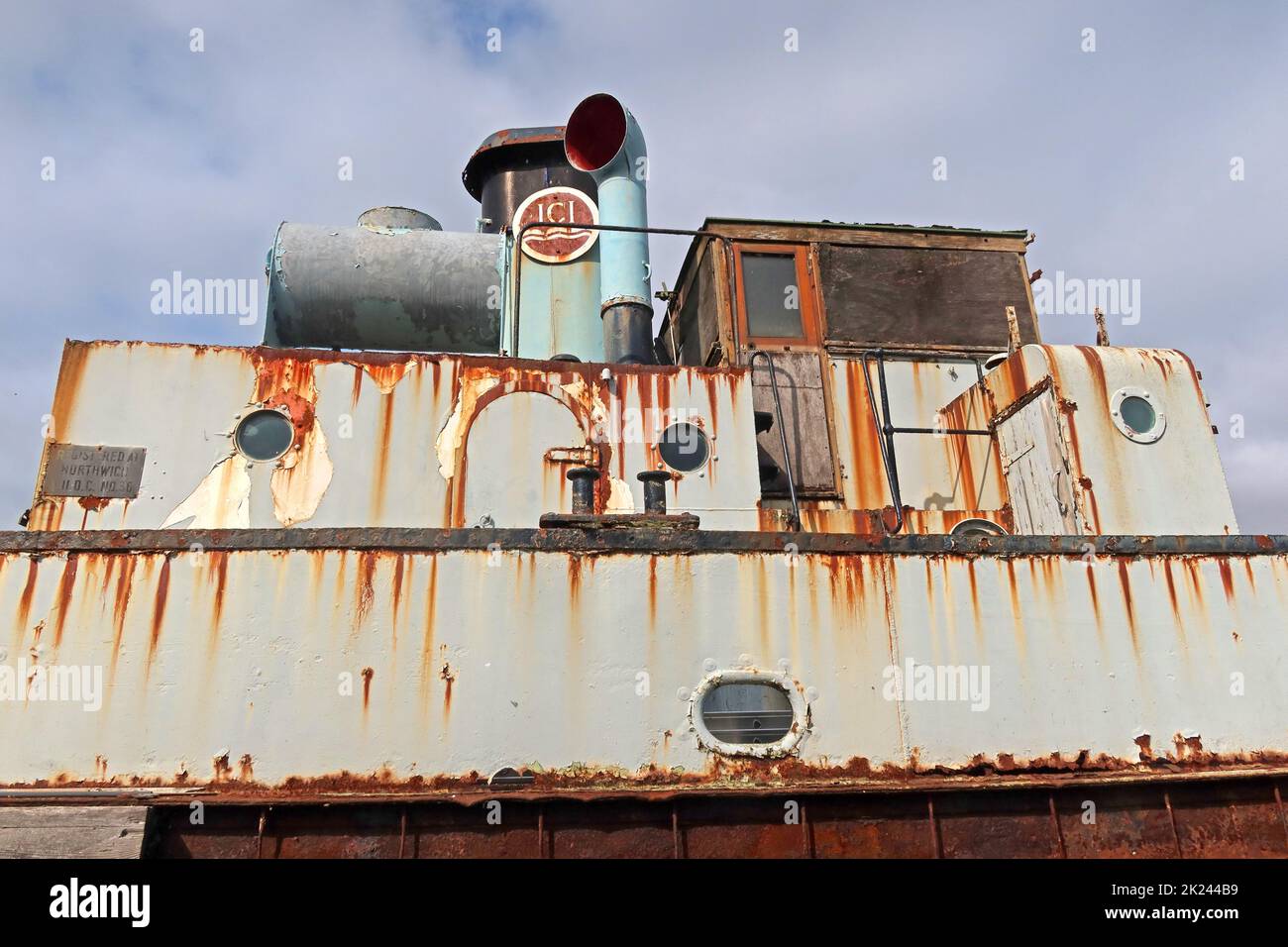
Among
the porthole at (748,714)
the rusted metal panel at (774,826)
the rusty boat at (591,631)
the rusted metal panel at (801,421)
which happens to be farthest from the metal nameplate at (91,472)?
the rusted metal panel at (801,421)

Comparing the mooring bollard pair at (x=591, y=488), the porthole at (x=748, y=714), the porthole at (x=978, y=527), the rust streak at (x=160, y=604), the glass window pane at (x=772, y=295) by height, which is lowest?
the porthole at (x=748, y=714)

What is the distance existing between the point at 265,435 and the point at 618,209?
3.85 meters

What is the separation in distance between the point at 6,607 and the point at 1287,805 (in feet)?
20.5

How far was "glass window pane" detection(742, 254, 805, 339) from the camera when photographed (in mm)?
7453

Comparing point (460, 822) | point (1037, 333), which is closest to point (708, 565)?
point (460, 822)

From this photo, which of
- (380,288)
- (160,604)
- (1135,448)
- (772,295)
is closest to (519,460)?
(160,604)

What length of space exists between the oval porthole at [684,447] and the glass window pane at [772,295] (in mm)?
2042

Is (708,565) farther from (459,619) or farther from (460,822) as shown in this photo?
(460,822)

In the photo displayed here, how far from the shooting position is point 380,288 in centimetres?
806

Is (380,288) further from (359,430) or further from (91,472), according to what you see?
(91,472)

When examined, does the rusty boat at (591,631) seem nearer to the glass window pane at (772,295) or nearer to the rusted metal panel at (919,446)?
the rusted metal panel at (919,446)

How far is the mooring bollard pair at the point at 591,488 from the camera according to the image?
16.2 ft

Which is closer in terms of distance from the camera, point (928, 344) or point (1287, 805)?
point (1287, 805)
